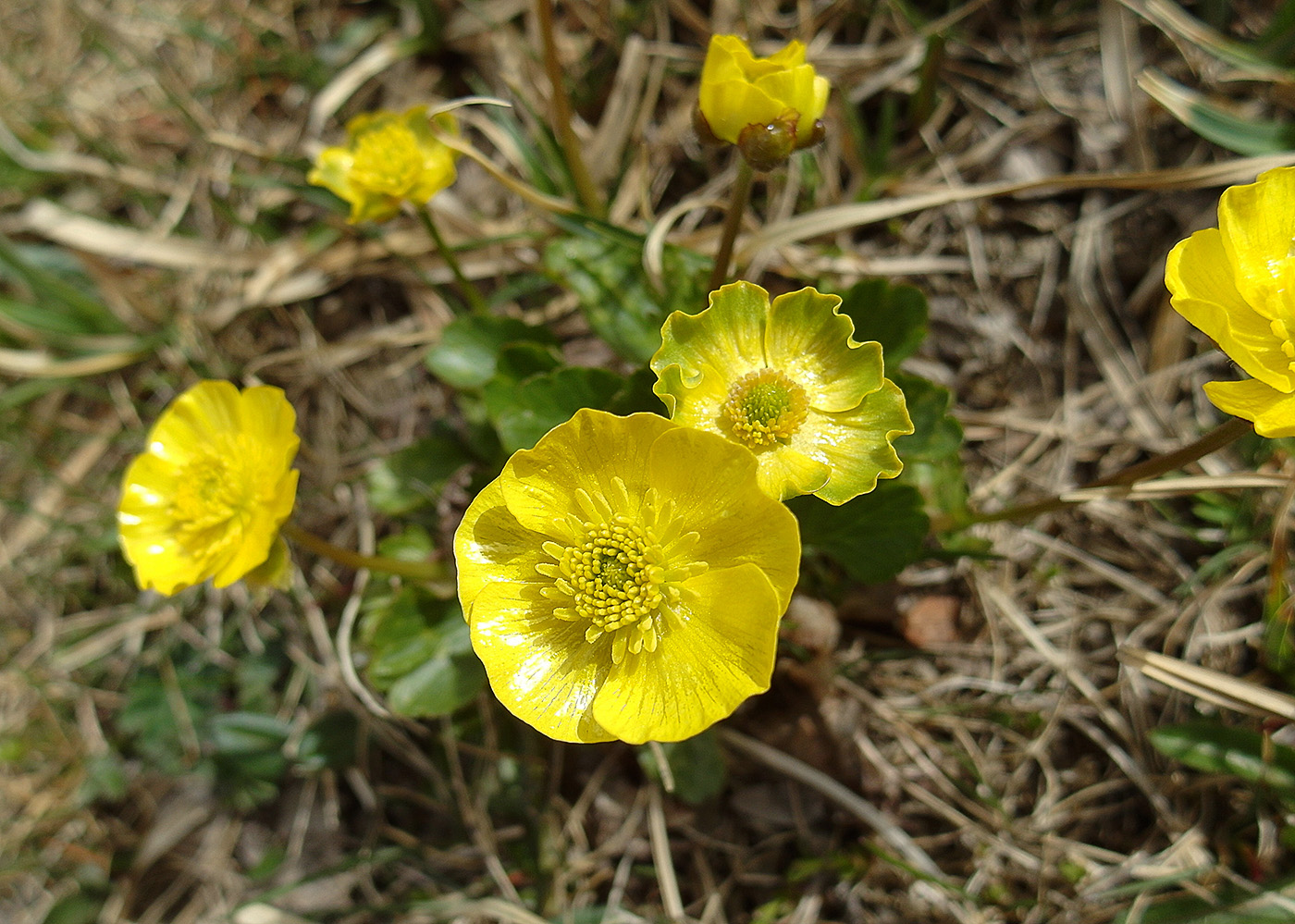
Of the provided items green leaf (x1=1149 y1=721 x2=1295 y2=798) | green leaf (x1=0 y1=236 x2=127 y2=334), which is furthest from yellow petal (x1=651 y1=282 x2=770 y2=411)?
green leaf (x1=0 y1=236 x2=127 y2=334)

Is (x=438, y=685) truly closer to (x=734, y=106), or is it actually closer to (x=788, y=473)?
(x=788, y=473)

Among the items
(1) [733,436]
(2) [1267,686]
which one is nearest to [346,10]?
(1) [733,436]

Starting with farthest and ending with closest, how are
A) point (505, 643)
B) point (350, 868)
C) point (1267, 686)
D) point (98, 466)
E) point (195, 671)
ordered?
point (98, 466) → point (195, 671) → point (350, 868) → point (1267, 686) → point (505, 643)

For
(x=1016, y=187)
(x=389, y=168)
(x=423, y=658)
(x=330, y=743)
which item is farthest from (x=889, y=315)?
(x=330, y=743)

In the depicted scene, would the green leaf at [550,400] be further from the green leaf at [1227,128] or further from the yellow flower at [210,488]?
the green leaf at [1227,128]

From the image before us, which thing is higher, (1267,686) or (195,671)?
(1267,686)

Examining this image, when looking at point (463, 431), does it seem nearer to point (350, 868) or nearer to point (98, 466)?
point (350, 868)
